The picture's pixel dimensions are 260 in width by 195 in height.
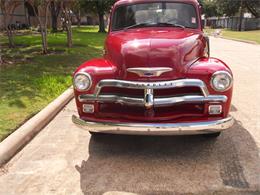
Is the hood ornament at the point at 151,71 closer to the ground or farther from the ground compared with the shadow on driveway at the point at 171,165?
farther from the ground

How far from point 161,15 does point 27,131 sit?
8.69 ft

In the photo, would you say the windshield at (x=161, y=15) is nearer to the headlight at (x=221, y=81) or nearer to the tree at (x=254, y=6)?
the headlight at (x=221, y=81)

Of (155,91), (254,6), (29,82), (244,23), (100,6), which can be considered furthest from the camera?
(254,6)

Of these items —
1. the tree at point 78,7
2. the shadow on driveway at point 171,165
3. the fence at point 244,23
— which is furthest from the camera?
the fence at point 244,23

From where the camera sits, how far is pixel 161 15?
5.54m

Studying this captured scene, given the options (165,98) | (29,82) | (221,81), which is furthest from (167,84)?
(29,82)

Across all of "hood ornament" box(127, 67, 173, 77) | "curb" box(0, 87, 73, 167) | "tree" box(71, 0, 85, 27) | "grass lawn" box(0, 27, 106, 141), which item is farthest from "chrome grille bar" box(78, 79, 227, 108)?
"tree" box(71, 0, 85, 27)

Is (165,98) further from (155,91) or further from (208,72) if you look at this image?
(208,72)

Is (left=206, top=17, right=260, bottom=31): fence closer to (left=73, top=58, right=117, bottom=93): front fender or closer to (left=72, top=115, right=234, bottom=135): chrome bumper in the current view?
(left=73, top=58, right=117, bottom=93): front fender

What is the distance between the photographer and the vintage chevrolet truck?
4.07 metres

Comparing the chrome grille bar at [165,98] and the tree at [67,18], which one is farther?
the tree at [67,18]

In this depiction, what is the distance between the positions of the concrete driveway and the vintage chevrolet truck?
0.45 meters

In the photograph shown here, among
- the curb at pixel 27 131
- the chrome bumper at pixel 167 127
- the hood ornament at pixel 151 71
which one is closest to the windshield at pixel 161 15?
the hood ornament at pixel 151 71

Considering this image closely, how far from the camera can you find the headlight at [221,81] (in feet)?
13.5
